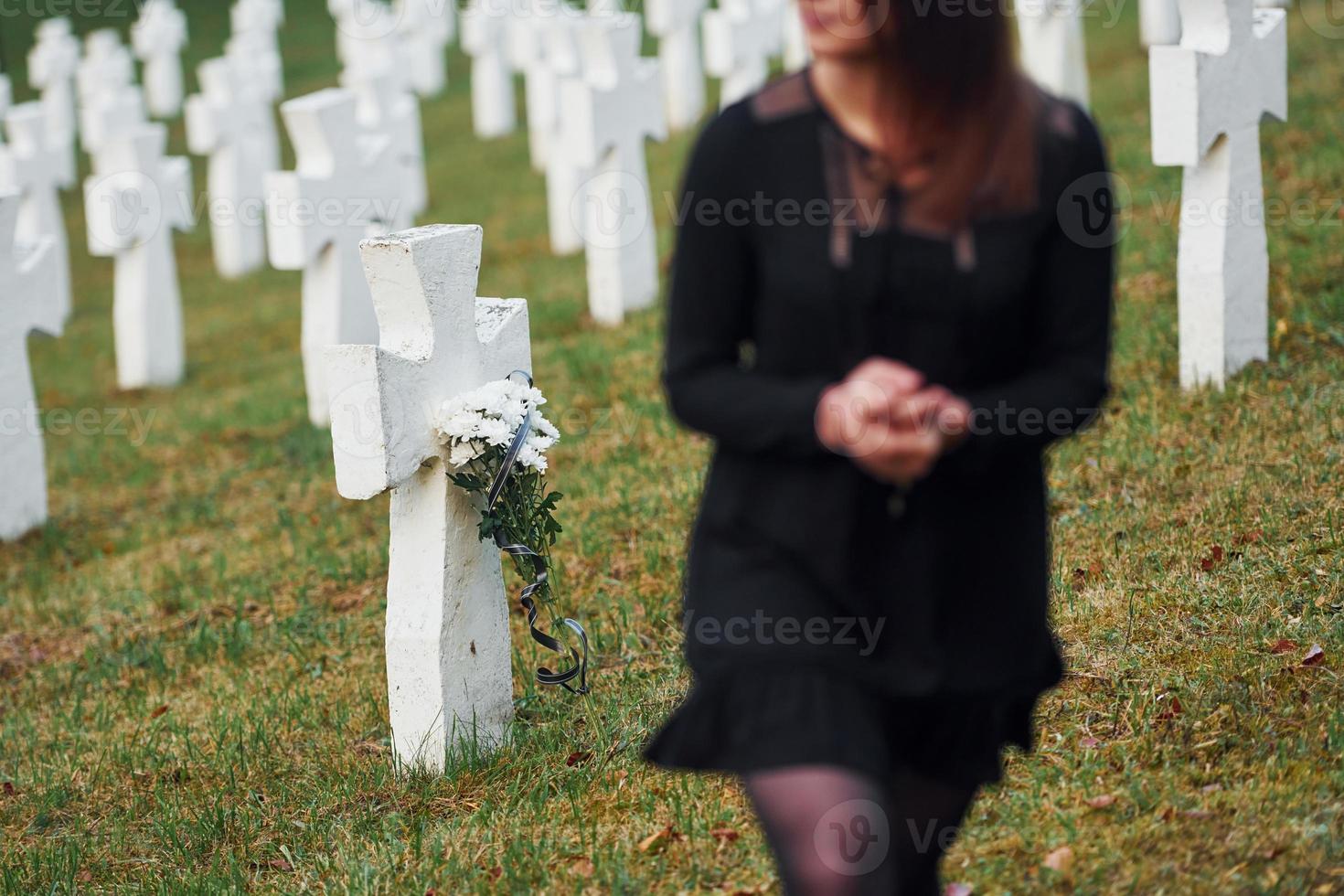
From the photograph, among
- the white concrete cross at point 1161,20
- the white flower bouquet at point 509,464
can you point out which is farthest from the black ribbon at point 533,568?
the white concrete cross at point 1161,20

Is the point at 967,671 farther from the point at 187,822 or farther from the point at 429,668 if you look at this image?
the point at 187,822

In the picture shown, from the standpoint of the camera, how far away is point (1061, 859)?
10.8ft

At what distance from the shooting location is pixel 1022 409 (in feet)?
7.52

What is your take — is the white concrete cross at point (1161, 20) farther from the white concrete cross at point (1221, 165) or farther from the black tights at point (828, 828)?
the black tights at point (828, 828)

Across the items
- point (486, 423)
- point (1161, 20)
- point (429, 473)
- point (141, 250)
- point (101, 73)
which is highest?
point (486, 423)

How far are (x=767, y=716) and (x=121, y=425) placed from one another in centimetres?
886

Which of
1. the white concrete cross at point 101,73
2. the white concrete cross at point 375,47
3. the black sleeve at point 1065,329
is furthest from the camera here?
the white concrete cross at point 101,73

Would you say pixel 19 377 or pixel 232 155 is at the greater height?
pixel 19 377

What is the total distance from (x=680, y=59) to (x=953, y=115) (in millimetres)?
15072

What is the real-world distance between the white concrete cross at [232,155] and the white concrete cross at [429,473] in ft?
39.7

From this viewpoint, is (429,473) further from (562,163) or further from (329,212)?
(562,163)

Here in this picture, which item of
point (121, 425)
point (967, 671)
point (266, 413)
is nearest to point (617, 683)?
point (967, 671)

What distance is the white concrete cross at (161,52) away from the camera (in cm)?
2295

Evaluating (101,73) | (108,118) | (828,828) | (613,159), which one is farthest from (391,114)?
(101,73)
